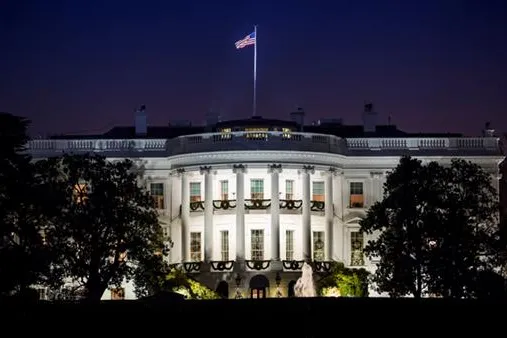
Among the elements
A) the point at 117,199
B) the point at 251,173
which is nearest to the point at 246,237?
the point at 251,173

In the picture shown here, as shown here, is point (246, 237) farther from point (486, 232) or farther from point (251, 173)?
point (486, 232)

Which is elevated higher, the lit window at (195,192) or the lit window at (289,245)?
the lit window at (195,192)

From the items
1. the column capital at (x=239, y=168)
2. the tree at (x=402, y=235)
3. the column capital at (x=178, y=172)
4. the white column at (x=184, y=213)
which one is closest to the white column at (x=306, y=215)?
the column capital at (x=239, y=168)

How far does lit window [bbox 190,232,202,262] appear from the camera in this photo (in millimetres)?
90750

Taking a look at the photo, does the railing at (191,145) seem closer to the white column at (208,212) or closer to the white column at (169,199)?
the white column at (169,199)

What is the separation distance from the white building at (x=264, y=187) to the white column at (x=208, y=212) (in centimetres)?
6

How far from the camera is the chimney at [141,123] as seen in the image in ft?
325

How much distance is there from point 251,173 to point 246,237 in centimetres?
398

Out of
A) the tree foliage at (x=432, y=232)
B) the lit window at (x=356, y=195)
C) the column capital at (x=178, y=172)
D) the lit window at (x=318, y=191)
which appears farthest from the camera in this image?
the lit window at (x=356, y=195)

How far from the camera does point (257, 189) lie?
90500 millimetres

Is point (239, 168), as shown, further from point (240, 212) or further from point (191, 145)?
point (191, 145)

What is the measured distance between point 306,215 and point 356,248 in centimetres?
567

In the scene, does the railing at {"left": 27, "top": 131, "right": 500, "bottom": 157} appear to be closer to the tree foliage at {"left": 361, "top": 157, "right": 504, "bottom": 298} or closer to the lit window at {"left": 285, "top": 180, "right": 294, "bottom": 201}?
the lit window at {"left": 285, "top": 180, "right": 294, "bottom": 201}

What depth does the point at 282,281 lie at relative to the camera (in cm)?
8706
